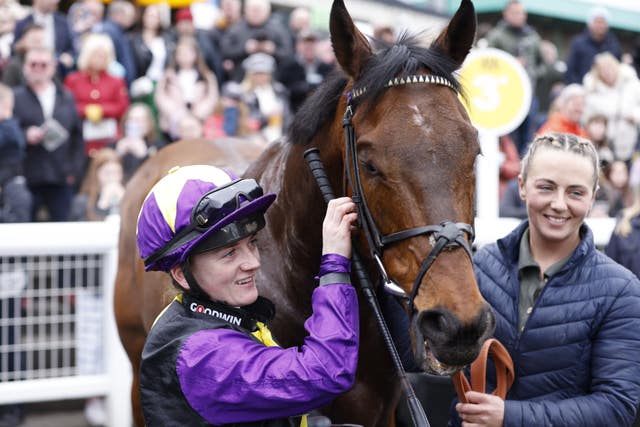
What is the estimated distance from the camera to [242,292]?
82.2 inches

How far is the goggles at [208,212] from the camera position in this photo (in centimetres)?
201

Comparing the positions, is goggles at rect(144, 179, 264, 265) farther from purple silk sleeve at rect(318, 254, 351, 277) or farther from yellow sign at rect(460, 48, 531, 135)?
yellow sign at rect(460, 48, 531, 135)

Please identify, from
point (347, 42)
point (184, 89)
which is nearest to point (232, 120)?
point (184, 89)

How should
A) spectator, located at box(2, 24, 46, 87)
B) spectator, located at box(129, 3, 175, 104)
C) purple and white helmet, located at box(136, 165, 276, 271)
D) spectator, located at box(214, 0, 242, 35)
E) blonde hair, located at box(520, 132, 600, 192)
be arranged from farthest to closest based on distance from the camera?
spectator, located at box(214, 0, 242, 35), spectator, located at box(129, 3, 175, 104), spectator, located at box(2, 24, 46, 87), blonde hair, located at box(520, 132, 600, 192), purple and white helmet, located at box(136, 165, 276, 271)

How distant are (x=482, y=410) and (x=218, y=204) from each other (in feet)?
2.99

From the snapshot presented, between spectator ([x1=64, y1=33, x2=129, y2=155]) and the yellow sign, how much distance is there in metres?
2.98

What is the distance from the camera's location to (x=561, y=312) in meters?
2.34

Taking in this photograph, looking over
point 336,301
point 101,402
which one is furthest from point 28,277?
point 336,301

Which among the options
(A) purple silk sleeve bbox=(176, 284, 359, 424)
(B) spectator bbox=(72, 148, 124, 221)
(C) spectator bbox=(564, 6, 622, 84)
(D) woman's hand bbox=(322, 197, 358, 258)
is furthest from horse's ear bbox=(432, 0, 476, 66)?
(C) spectator bbox=(564, 6, 622, 84)

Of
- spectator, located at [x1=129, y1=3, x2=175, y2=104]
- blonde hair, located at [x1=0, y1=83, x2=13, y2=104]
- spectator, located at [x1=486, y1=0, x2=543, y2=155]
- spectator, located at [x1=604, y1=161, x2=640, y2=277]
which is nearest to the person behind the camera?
spectator, located at [x1=604, y1=161, x2=640, y2=277]

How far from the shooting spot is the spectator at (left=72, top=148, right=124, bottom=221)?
5.78 meters

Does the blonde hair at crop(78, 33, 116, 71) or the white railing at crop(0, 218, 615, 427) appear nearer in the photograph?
the white railing at crop(0, 218, 615, 427)

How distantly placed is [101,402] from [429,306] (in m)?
3.06

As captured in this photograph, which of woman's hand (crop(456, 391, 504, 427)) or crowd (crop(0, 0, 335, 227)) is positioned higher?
crowd (crop(0, 0, 335, 227))
